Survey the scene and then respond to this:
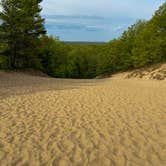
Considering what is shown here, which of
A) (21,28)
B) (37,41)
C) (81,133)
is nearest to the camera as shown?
(81,133)

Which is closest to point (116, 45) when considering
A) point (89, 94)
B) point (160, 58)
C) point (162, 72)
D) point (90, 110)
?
point (160, 58)

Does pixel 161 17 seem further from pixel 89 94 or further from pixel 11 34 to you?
pixel 89 94

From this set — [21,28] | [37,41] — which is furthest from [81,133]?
[37,41]

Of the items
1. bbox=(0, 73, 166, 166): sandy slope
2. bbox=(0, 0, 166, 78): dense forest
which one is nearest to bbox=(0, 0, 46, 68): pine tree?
bbox=(0, 0, 166, 78): dense forest

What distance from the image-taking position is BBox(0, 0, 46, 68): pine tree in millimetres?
31688

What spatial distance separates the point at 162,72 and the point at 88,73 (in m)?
37.6

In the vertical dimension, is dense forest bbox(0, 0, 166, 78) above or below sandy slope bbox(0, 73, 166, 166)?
above

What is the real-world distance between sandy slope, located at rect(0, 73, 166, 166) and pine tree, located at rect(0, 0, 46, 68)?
66.9 feet

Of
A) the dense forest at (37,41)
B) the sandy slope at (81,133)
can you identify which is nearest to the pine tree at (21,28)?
the dense forest at (37,41)

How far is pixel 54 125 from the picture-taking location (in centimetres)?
873

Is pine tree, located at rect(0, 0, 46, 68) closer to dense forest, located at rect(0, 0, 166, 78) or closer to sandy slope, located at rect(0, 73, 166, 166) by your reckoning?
dense forest, located at rect(0, 0, 166, 78)

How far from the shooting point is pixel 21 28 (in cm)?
3191

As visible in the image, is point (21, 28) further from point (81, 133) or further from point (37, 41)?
point (81, 133)

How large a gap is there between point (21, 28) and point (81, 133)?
2608 centimetres
